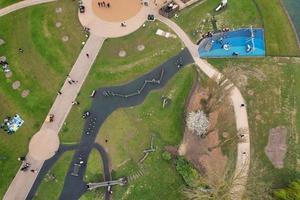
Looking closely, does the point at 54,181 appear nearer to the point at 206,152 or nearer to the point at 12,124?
the point at 12,124

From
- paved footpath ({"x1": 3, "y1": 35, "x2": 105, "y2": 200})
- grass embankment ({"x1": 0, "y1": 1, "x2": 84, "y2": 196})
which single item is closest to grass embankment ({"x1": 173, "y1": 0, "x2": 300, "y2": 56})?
paved footpath ({"x1": 3, "y1": 35, "x2": 105, "y2": 200})

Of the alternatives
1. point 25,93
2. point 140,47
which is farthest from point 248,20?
point 25,93

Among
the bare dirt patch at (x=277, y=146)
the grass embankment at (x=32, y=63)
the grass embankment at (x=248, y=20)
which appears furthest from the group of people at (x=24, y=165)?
the bare dirt patch at (x=277, y=146)

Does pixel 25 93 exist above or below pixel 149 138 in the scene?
above

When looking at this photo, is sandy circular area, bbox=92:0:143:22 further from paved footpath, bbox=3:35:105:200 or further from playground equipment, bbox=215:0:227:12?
playground equipment, bbox=215:0:227:12

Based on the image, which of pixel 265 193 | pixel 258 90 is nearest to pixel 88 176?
pixel 265 193

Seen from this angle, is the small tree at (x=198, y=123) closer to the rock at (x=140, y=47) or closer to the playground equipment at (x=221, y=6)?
the rock at (x=140, y=47)
